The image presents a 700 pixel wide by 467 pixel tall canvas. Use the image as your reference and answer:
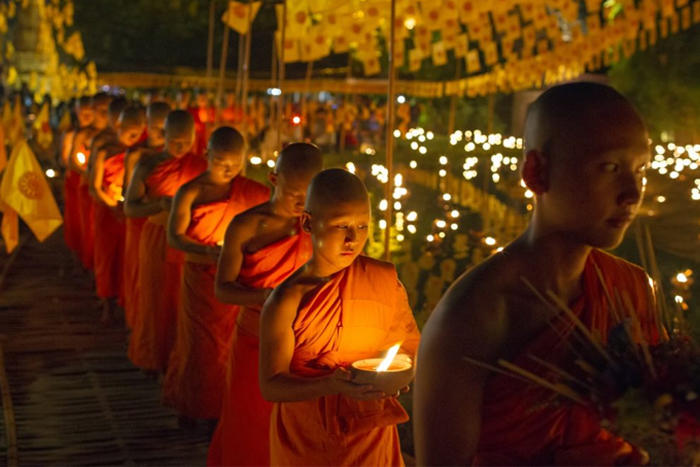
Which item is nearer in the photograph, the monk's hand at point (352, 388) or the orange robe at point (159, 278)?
the monk's hand at point (352, 388)

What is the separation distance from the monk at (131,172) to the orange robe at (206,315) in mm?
2306

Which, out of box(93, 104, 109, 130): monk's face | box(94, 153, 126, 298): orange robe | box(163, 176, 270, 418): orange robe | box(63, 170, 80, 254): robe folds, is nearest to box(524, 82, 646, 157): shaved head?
box(163, 176, 270, 418): orange robe

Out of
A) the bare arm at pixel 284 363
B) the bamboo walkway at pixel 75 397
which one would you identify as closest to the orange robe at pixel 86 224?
the bamboo walkway at pixel 75 397

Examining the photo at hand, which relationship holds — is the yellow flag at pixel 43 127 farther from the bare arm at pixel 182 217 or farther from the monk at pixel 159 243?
the bare arm at pixel 182 217

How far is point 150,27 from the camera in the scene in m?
24.0

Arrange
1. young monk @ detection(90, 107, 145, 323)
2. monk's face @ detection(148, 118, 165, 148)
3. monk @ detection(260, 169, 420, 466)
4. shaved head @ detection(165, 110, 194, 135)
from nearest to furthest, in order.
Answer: monk @ detection(260, 169, 420, 466), shaved head @ detection(165, 110, 194, 135), monk's face @ detection(148, 118, 165, 148), young monk @ detection(90, 107, 145, 323)

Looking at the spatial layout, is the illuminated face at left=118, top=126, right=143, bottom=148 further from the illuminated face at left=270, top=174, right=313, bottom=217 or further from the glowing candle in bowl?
the glowing candle in bowl

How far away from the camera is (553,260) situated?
2361 millimetres

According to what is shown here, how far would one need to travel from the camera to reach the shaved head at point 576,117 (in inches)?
88.8

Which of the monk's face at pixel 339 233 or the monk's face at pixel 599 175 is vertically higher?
the monk's face at pixel 599 175

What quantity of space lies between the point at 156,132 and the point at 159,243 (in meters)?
1.52

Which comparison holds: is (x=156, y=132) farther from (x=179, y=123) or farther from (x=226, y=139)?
(x=226, y=139)

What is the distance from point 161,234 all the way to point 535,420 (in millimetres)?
6012

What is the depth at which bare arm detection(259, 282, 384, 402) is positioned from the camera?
3.42 meters
